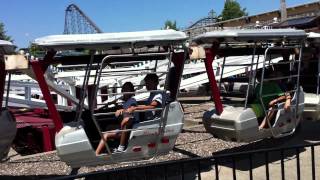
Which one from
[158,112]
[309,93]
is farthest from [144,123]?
[309,93]

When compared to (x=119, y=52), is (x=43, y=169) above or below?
below

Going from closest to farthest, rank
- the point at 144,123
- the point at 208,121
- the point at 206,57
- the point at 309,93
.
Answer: the point at 144,123 < the point at 206,57 < the point at 208,121 < the point at 309,93

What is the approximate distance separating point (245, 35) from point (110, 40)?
6.62ft

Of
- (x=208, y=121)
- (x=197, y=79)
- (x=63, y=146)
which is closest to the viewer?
(x=63, y=146)

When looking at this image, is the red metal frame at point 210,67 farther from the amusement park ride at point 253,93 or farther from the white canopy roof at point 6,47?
the white canopy roof at point 6,47

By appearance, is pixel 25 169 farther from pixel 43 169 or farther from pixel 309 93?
pixel 309 93

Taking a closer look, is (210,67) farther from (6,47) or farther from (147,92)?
(6,47)

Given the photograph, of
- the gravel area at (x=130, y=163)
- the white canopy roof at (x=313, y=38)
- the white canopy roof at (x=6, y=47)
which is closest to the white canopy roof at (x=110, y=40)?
the white canopy roof at (x=6, y=47)

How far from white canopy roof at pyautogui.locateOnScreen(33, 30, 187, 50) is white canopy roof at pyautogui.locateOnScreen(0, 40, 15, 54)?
40cm

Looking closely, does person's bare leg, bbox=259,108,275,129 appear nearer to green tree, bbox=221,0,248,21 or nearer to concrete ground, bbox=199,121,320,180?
concrete ground, bbox=199,121,320,180

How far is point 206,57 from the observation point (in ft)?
23.4

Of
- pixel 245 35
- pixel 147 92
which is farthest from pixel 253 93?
pixel 147 92

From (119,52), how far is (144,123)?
3.16ft

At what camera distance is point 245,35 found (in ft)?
22.6
